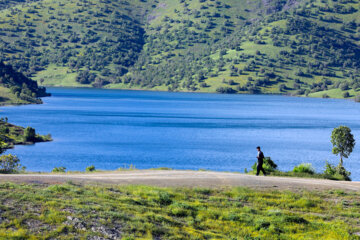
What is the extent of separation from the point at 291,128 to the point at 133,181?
137 m

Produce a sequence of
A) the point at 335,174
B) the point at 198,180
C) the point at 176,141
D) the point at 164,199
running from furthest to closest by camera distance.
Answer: the point at 176,141 → the point at 335,174 → the point at 198,180 → the point at 164,199

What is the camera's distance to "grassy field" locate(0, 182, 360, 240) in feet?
77.2

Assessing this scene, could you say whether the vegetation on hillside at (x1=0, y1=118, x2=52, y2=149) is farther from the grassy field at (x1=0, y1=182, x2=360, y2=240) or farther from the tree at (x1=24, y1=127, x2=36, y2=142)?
the grassy field at (x1=0, y1=182, x2=360, y2=240)

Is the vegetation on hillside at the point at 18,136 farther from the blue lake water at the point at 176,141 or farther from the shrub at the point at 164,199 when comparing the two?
the shrub at the point at 164,199

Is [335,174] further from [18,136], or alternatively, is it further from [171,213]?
[18,136]

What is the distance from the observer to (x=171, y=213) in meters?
28.8

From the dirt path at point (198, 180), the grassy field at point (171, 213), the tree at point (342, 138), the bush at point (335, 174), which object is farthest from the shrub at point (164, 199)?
the tree at point (342, 138)

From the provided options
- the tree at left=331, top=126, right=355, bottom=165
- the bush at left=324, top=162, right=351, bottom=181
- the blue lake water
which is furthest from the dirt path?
the blue lake water

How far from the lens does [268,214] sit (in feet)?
98.7

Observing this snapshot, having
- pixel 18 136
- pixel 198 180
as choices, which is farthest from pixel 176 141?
→ pixel 198 180

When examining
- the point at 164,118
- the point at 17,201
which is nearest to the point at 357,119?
the point at 164,118

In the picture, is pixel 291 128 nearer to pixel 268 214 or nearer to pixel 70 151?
pixel 70 151

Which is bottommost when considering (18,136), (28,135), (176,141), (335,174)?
(335,174)

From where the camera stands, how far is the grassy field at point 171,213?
23.5 meters
